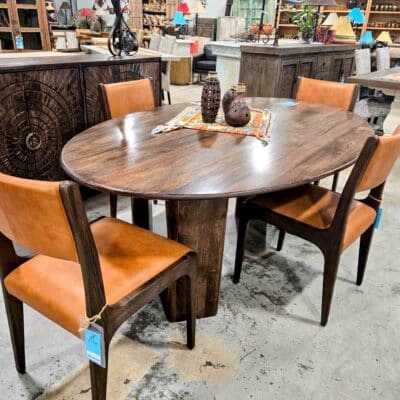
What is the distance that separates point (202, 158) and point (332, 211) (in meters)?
0.64

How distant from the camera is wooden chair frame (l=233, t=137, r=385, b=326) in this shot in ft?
4.20

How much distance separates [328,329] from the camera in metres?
1.61

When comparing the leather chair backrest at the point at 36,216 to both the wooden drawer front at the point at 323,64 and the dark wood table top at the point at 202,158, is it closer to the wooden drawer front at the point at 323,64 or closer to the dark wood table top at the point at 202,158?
the dark wood table top at the point at 202,158

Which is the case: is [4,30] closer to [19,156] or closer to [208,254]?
[19,156]

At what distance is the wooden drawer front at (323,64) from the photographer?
434 cm

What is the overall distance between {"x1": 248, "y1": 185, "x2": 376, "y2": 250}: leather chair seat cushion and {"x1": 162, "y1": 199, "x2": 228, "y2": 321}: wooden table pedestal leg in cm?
30

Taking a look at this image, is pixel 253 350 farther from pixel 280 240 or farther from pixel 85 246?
pixel 85 246

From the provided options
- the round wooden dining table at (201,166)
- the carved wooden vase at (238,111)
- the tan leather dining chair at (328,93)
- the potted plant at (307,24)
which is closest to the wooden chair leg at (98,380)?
the round wooden dining table at (201,166)

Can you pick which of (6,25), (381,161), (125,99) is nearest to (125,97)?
(125,99)

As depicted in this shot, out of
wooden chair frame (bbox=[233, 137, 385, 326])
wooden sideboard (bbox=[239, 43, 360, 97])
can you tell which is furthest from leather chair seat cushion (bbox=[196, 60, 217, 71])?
wooden chair frame (bbox=[233, 137, 385, 326])

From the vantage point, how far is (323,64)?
4453 millimetres

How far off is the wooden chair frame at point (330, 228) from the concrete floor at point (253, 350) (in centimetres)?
14

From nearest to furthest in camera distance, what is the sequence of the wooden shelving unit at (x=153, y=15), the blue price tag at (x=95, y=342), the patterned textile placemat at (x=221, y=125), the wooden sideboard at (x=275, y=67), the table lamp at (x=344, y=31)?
the blue price tag at (x=95, y=342) < the patterned textile placemat at (x=221, y=125) < the wooden sideboard at (x=275, y=67) < the table lamp at (x=344, y=31) < the wooden shelving unit at (x=153, y=15)

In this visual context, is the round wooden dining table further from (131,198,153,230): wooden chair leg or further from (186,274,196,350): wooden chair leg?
(131,198,153,230): wooden chair leg
